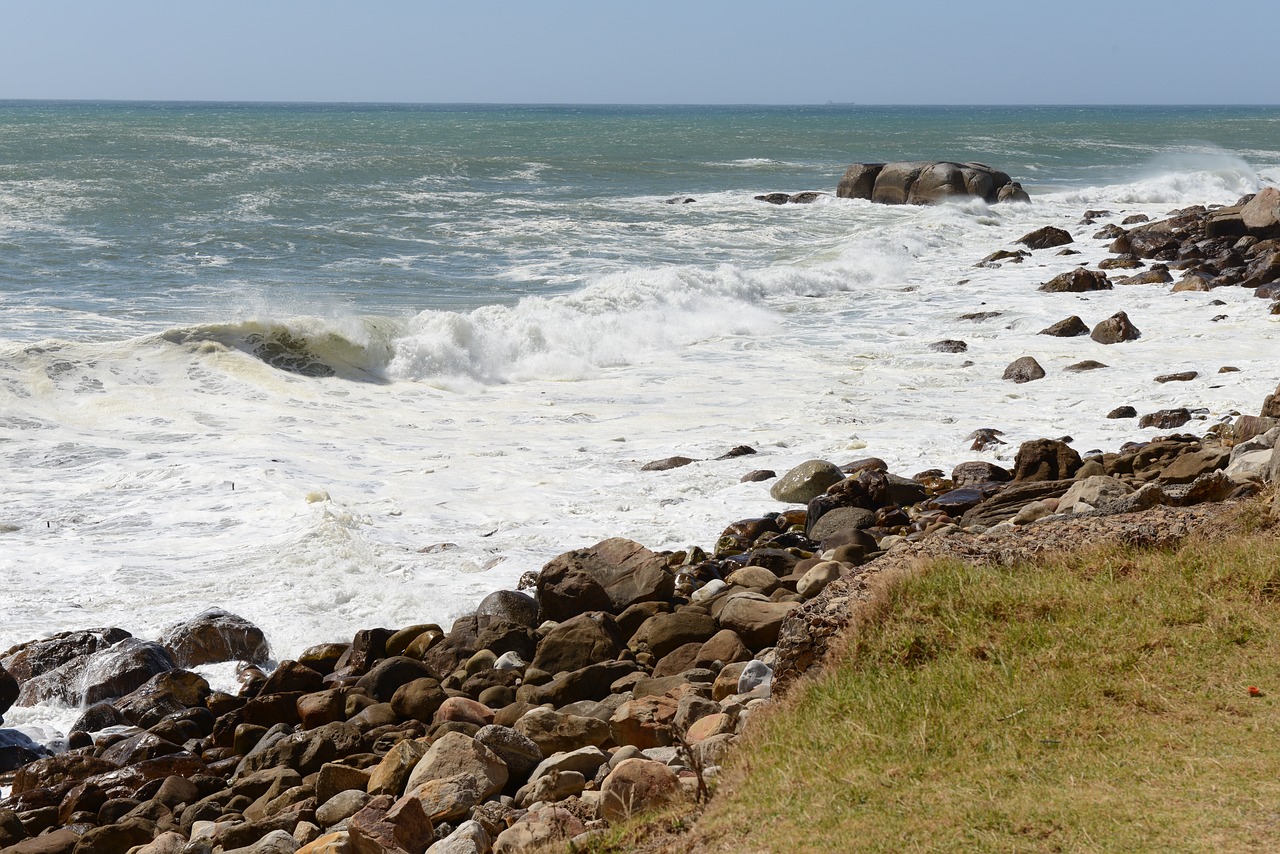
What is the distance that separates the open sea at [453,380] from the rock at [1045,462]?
1.04 meters

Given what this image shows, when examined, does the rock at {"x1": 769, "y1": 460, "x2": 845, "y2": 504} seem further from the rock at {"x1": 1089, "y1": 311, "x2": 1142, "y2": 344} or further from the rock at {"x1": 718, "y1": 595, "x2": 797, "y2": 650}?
the rock at {"x1": 1089, "y1": 311, "x2": 1142, "y2": 344}

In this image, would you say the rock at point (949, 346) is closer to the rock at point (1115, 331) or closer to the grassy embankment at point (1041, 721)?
the rock at point (1115, 331)

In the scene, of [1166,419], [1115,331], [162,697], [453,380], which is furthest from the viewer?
[1115,331]

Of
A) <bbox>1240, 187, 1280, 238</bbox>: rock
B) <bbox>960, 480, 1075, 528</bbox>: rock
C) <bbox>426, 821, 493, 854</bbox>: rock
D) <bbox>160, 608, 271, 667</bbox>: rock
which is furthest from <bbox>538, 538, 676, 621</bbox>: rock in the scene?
<bbox>1240, 187, 1280, 238</bbox>: rock

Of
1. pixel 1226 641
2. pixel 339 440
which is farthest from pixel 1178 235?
pixel 1226 641

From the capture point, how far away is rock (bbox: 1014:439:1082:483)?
34.5ft

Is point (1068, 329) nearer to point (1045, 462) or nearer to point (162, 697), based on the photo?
point (1045, 462)

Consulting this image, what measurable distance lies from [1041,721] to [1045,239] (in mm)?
26185

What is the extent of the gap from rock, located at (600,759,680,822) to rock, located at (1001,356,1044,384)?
37.9ft

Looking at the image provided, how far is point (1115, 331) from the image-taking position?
17.4 m

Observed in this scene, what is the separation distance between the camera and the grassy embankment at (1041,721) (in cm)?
403

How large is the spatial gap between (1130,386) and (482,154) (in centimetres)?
4831

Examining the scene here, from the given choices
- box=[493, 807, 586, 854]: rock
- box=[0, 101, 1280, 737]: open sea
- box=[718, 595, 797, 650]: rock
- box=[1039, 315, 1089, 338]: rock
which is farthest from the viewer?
box=[1039, 315, 1089, 338]: rock

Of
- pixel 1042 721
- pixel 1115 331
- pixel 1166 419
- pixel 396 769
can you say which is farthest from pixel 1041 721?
pixel 1115 331
